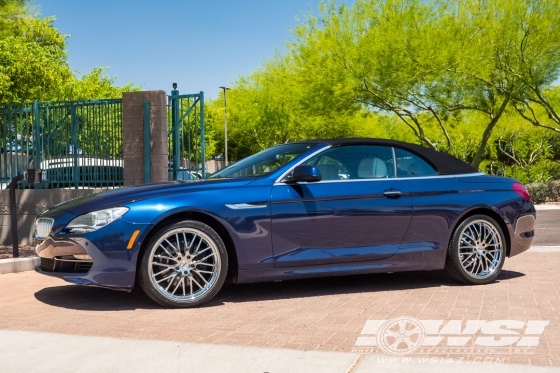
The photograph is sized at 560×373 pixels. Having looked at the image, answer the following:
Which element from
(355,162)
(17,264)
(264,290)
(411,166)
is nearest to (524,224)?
(411,166)

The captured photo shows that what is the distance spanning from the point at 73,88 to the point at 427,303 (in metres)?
48.3

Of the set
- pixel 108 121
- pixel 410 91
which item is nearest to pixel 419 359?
pixel 108 121

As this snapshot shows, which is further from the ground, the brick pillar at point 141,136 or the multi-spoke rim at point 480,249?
the brick pillar at point 141,136

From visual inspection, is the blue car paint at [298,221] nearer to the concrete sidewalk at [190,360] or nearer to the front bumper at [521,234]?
the front bumper at [521,234]

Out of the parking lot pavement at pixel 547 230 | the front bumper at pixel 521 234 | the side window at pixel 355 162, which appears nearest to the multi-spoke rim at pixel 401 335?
the side window at pixel 355 162

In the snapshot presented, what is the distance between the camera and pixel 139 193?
6637mm

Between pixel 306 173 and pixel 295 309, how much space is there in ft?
3.90

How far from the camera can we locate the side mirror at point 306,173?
6.77 m

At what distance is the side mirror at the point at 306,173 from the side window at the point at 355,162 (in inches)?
12.9

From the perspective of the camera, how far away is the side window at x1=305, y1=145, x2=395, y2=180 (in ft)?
23.7

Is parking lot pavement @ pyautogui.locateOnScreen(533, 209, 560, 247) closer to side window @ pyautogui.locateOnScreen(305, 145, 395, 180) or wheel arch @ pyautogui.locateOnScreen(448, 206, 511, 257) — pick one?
wheel arch @ pyautogui.locateOnScreen(448, 206, 511, 257)

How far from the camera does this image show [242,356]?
487cm

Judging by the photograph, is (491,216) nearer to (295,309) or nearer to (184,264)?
(295,309)

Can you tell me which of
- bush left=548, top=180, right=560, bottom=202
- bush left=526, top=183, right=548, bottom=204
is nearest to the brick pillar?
bush left=526, top=183, right=548, bottom=204
